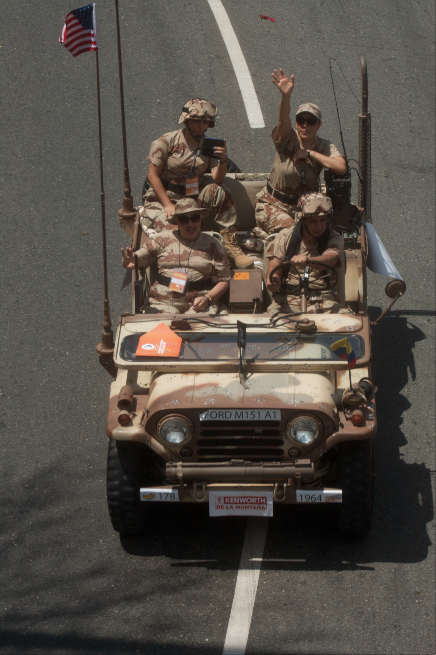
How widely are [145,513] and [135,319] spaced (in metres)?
1.62

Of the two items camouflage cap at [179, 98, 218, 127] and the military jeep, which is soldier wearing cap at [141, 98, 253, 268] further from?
the military jeep

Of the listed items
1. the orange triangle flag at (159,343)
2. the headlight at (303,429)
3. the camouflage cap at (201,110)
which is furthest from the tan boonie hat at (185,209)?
the headlight at (303,429)

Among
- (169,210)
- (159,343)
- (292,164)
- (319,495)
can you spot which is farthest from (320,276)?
(319,495)

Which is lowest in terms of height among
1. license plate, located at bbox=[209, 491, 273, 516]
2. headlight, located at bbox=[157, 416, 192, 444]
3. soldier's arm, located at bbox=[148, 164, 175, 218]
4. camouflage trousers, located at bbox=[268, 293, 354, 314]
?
license plate, located at bbox=[209, 491, 273, 516]

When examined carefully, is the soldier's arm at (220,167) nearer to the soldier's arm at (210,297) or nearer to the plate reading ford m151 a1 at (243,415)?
the soldier's arm at (210,297)

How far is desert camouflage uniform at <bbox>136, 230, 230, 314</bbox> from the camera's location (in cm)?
812

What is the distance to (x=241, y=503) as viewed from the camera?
6652 millimetres

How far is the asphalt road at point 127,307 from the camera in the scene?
22.1 feet

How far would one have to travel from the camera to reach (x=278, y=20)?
15.2 metres

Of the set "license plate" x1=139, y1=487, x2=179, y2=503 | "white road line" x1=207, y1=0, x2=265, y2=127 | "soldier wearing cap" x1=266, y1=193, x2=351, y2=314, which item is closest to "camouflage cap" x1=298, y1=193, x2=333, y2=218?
"soldier wearing cap" x1=266, y1=193, x2=351, y2=314

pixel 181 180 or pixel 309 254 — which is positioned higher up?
pixel 181 180

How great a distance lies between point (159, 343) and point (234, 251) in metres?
2.21

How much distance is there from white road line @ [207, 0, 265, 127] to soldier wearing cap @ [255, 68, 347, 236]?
4.19 meters

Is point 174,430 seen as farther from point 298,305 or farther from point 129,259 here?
point 129,259
